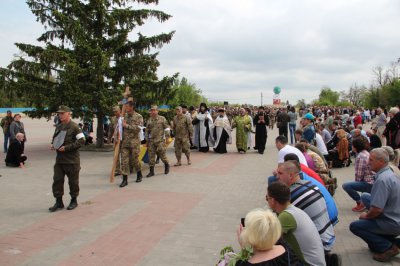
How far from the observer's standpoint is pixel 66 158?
7.06 meters

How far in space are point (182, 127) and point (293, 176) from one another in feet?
26.2

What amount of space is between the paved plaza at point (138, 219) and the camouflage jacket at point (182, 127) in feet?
4.37

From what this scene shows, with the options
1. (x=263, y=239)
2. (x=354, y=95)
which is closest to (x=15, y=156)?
(x=263, y=239)

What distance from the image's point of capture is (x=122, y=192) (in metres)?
8.38

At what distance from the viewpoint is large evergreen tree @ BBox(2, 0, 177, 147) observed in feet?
44.3

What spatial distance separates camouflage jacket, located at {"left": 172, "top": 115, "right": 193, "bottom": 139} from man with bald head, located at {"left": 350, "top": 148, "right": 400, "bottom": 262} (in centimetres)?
742

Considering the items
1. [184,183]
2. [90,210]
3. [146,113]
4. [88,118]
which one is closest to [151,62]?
[146,113]

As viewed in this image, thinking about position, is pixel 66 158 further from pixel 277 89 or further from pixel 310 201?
pixel 277 89

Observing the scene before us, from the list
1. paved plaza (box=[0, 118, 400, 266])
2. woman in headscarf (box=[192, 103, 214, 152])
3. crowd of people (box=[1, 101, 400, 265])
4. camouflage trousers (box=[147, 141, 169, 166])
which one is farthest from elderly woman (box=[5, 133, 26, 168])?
woman in headscarf (box=[192, 103, 214, 152])

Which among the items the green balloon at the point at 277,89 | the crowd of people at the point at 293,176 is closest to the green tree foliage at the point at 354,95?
the green balloon at the point at 277,89

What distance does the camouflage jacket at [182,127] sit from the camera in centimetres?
1177

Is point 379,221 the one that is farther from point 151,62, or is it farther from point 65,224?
point 151,62

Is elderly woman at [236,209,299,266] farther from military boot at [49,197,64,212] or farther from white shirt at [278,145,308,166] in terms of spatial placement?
military boot at [49,197,64,212]

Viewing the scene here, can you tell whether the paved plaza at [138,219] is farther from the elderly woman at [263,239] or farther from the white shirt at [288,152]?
the elderly woman at [263,239]
